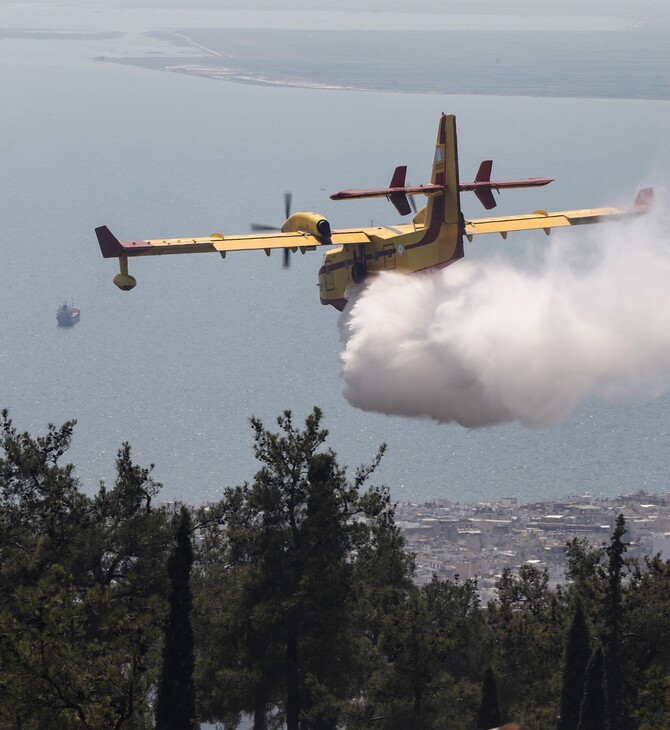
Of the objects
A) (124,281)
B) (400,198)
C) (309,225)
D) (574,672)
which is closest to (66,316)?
(309,225)

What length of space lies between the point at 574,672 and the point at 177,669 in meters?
→ 11.1

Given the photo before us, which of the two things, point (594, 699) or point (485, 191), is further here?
point (485, 191)

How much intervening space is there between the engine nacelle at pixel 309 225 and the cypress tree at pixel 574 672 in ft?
47.8

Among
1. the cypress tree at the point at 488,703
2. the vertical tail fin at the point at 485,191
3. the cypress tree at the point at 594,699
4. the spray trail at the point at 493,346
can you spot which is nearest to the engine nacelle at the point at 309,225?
the spray trail at the point at 493,346

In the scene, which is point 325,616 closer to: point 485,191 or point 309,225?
point 309,225

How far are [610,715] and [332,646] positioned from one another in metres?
7.60

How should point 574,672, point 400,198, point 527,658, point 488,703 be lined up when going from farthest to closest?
point 400,198 → point 527,658 → point 488,703 → point 574,672

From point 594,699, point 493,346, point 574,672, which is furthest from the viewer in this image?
point 493,346

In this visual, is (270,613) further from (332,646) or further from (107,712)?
(107,712)

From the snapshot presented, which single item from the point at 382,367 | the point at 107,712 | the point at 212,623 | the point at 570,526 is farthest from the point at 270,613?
the point at 570,526

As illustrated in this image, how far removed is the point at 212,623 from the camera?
128 ft

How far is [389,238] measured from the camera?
43.5 m

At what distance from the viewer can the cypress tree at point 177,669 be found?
29.7 metres

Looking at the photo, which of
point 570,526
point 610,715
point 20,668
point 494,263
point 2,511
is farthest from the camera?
point 570,526
